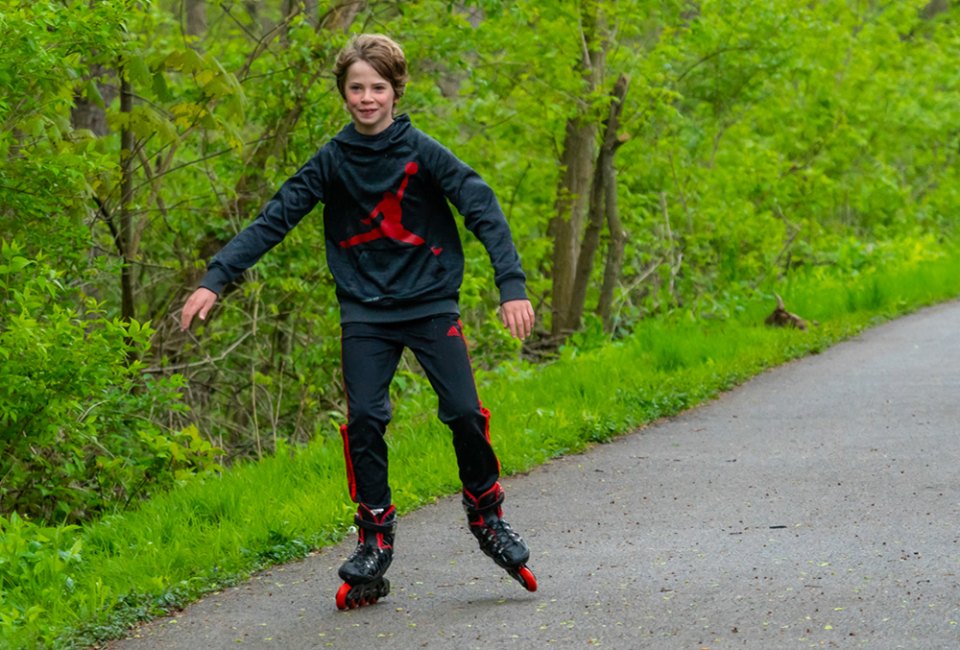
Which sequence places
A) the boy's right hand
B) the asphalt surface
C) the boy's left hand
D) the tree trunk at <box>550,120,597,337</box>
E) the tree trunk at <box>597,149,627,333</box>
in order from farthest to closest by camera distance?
the tree trunk at <box>550,120,597,337</box> → the tree trunk at <box>597,149,627,333</box> → the boy's left hand → the boy's right hand → the asphalt surface

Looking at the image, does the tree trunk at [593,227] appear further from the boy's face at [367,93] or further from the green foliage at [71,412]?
the boy's face at [367,93]

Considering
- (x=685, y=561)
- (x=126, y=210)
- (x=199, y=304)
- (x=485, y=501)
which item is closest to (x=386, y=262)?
(x=199, y=304)

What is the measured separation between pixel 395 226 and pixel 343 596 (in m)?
1.21

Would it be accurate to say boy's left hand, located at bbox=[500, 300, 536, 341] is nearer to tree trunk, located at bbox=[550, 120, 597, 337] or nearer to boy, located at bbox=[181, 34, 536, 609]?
boy, located at bbox=[181, 34, 536, 609]

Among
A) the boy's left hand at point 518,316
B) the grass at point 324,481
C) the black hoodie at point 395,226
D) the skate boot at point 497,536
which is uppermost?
the black hoodie at point 395,226

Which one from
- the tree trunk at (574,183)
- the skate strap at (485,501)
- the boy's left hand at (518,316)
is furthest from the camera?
the tree trunk at (574,183)

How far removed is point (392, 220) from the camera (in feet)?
15.9

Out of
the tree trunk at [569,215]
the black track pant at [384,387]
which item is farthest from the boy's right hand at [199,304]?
the tree trunk at [569,215]

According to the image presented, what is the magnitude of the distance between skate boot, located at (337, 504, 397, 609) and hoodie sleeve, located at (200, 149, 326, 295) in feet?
3.00

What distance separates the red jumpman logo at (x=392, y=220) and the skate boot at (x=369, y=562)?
899mm

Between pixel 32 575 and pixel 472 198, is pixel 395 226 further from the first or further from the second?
pixel 32 575

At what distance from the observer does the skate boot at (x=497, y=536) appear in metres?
4.75

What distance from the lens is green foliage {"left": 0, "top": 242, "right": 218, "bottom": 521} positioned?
6.15 metres

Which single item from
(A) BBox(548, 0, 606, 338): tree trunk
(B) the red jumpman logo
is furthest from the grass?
(A) BBox(548, 0, 606, 338): tree trunk
